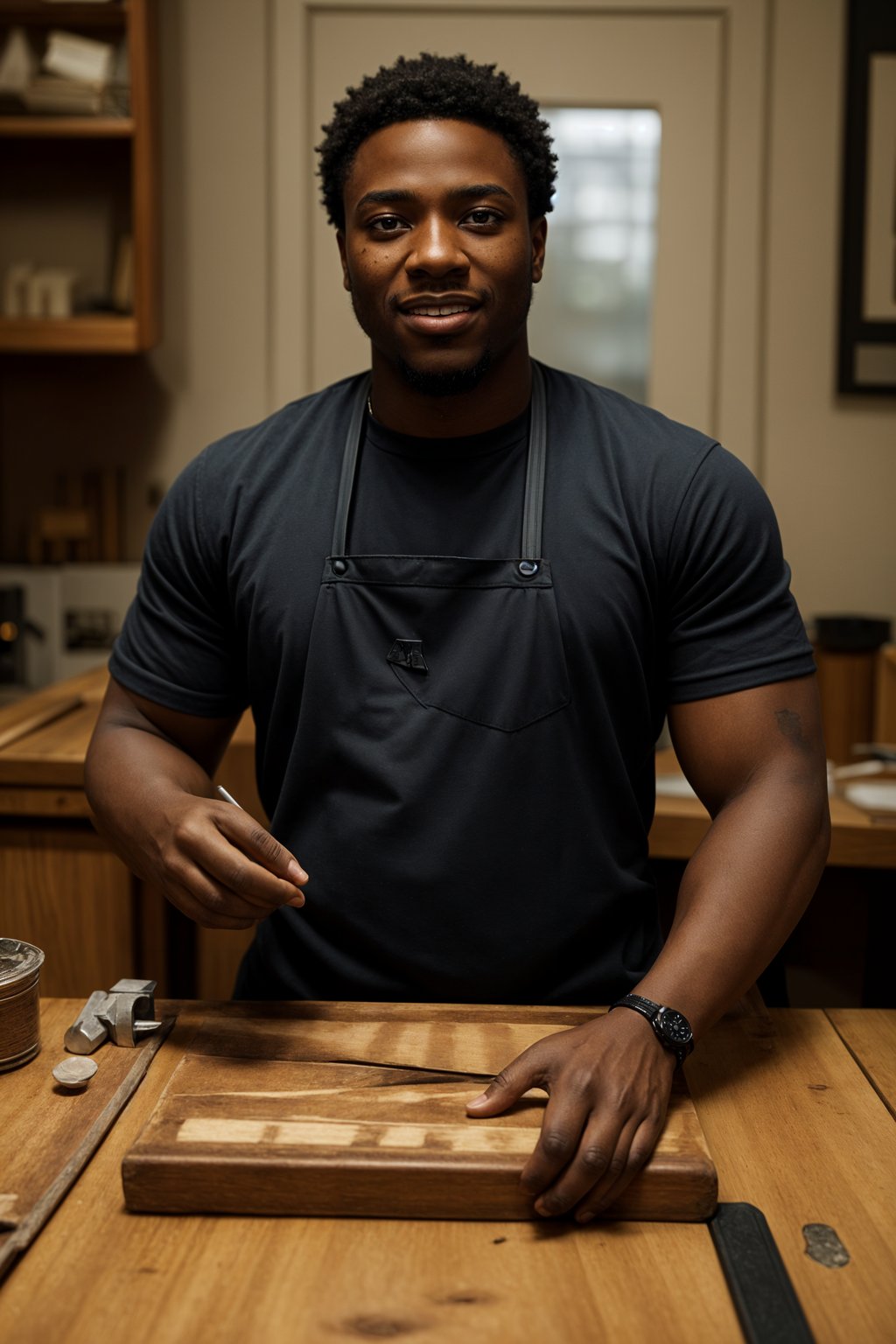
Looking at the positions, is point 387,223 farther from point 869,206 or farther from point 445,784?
point 869,206

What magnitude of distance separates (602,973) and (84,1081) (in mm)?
507

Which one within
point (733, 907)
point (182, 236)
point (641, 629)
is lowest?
point (733, 907)

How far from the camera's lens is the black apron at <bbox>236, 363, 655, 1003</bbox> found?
Answer: 128cm

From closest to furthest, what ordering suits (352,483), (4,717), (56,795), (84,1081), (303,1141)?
1. (303,1141)
2. (84,1081)
3. (352,483)
4. (56,795)
5. (4,717)

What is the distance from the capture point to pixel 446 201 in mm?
1322

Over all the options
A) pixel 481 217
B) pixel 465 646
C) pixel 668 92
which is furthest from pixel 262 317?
pixel 465 646

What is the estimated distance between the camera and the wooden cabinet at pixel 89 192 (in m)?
2.86

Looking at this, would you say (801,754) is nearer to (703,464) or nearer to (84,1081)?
(703,464)

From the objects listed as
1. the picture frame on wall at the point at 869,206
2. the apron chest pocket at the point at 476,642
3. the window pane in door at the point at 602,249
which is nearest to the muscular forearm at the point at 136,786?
the apron chest pocket at the point at 476,642

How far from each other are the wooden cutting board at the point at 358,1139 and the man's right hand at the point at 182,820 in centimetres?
13

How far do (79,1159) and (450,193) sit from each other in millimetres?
965

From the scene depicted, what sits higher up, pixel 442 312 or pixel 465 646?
pixel 442 312

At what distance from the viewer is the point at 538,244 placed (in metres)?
1.47

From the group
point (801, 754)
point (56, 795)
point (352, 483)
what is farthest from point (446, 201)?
point (56, 795)
